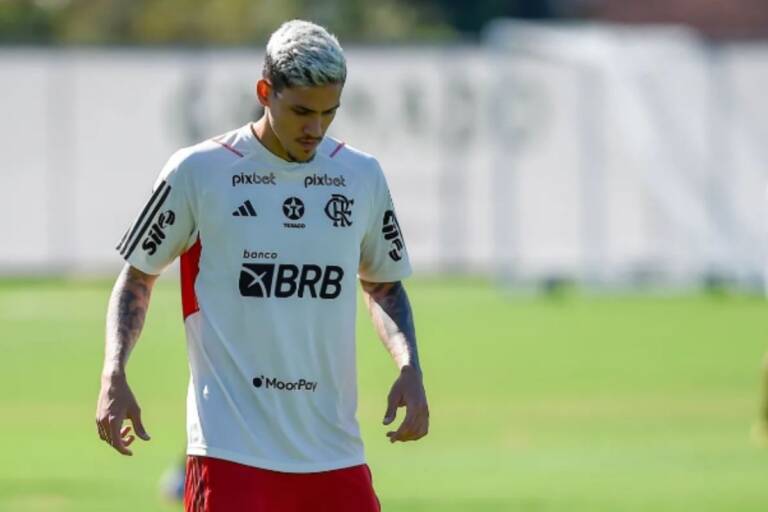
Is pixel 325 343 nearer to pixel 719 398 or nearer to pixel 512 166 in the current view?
pixel 719 398

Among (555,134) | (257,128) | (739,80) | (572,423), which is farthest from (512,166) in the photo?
(257,128)

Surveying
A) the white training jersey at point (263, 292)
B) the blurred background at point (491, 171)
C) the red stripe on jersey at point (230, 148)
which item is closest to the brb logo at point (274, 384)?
the white training jersey at point (263, 292)

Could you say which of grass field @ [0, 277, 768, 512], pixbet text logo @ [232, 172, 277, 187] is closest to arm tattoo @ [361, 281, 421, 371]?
pixbet text logo @ [232, 172, 277, 187]

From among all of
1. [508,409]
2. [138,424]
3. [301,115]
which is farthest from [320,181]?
[508,409]

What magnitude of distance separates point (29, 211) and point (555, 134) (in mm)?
10534

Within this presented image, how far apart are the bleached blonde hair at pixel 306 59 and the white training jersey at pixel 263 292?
1.19ft

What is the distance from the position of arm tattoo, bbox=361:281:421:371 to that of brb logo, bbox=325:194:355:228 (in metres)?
0.44

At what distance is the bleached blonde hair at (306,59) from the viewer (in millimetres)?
6949

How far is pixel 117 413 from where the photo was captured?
6.96 m

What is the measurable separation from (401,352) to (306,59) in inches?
42.2

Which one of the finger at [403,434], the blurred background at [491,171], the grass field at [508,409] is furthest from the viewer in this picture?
the blurred background at [491,171]

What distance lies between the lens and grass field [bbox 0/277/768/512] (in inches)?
589

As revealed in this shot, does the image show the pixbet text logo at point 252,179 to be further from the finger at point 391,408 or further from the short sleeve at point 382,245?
the finger at point 391,408

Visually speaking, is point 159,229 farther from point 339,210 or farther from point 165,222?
point 339,210
